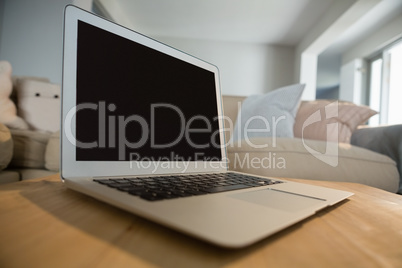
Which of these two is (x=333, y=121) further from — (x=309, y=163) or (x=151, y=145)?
(x=151, y=145)

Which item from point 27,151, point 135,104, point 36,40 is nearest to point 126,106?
point 135,104

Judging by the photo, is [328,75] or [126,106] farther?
[328,75]

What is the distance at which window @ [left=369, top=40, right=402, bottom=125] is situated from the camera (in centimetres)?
406

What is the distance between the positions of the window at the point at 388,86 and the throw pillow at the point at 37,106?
15.5ft

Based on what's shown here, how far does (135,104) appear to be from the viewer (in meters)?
0.49

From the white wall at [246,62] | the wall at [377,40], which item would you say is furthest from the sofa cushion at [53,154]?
the wall at [377,40]

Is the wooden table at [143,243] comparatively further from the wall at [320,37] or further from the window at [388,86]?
the window at [388,86]

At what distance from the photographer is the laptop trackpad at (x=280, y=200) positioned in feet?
1.06

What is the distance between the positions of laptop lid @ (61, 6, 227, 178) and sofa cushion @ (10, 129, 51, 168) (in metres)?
1.08

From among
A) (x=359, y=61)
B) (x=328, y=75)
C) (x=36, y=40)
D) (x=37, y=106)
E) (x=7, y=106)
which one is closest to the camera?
(x=7, y=106)

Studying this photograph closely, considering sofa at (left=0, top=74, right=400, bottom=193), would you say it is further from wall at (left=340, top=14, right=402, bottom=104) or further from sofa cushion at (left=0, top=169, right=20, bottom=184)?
wall at (left=340, top=14, right=402, bottom=104)

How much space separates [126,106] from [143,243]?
316mm

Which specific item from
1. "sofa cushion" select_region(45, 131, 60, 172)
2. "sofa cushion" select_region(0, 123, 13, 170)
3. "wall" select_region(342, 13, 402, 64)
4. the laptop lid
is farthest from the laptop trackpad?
"wall" select_region(342, 13, 402, 64)

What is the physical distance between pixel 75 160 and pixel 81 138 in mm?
36
